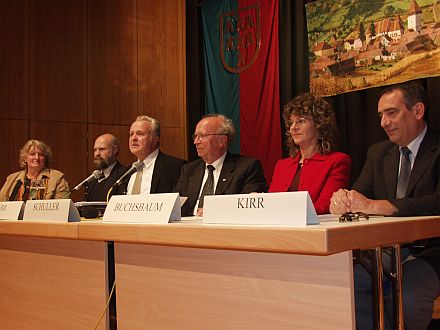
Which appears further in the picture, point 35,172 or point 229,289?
point 35,172

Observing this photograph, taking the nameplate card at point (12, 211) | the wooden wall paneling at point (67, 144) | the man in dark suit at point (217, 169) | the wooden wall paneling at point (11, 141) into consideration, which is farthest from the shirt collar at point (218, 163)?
the wooden wall paneling at point (11, 141)

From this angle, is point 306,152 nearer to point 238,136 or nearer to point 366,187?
point 366,187

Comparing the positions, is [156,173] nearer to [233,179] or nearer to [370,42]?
[233,179]

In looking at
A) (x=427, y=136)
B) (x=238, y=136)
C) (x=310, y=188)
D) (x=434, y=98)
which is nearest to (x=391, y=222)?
(x=427, y=136)

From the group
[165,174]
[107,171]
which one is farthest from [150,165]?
[107,171]

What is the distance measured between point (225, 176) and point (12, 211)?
4.58ft

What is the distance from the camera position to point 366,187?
8.04ft

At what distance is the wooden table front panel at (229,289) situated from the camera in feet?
3.83

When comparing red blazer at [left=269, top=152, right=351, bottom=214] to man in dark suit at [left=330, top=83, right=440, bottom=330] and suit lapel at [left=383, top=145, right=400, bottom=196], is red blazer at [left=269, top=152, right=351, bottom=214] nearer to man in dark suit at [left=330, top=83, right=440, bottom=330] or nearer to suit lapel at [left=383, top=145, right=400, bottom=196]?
man in dark suit at [left=330, top=83, right=440, bottom=330]

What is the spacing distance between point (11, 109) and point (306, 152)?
3055 millimetres

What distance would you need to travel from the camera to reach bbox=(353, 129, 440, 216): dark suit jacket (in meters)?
1.95

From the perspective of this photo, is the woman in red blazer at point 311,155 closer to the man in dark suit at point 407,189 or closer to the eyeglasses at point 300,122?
the eyeglasses at point 300,122

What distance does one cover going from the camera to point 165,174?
12.4 feet

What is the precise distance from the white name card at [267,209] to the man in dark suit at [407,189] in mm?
229
